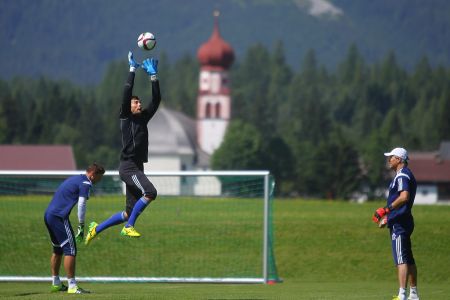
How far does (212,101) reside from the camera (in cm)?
15900

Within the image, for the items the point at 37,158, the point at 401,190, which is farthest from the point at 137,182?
the point at 37,158

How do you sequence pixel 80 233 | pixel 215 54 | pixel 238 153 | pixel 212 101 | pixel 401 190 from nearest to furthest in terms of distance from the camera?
pixel 401 190, pixel 80 233, pixel 238 153, pixel 212 101, pixel 215 54

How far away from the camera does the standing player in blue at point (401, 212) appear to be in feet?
62.1

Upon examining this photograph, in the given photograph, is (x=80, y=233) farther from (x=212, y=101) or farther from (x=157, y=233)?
(x=212, y=101)

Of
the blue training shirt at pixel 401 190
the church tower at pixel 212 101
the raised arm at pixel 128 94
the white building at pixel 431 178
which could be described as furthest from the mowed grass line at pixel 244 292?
the church tower at pixel 212 101

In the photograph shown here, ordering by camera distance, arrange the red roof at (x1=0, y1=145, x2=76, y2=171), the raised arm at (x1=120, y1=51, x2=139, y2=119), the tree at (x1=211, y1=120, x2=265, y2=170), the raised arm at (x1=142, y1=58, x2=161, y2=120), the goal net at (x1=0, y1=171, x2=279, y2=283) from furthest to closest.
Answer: the tree at (x1=211, y1=120, x2=265, y2=170) → the red roof at (x1=0, y1=145, x2=76, y2=171) → the goal net at (x1=0, y1=171, x2=279, y2=283) → the raised arm at (x1=142, y1=58, x2=161, y2=120) → the raised arm at (x1=120, y1=51, x2=139, y2=119)

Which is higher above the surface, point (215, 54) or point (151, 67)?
point (215, 54)

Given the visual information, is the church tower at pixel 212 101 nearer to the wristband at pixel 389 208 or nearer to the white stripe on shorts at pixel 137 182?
the white stripe on shorts at pixel 137 182

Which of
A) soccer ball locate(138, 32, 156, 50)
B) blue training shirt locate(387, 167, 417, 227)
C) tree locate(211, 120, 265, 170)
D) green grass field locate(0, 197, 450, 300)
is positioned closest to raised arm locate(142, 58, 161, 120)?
soccer ball locate(138, 32, 156, 50)

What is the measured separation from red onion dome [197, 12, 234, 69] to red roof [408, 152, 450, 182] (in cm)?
3595

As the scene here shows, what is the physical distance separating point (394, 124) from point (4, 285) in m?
154

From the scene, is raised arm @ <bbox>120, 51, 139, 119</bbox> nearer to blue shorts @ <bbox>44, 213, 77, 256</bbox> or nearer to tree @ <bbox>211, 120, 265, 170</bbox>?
blue shorts @ <bbox>44, 213, 77, 256</bbox>

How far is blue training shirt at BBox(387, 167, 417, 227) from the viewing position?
1894 cm

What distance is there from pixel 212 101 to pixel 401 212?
460 feet
